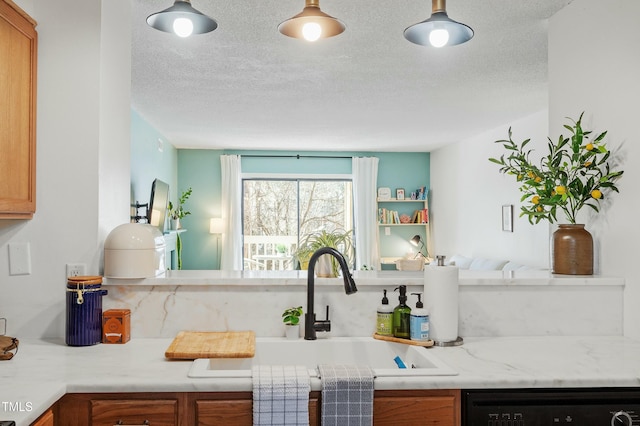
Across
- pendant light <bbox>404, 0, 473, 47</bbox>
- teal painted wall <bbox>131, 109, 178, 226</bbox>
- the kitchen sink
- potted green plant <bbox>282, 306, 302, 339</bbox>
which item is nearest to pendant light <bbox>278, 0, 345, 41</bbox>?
pendant light <bbox>404, 0, 473, 47</bbox>

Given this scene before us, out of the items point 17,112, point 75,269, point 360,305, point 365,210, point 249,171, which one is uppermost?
point 249,171

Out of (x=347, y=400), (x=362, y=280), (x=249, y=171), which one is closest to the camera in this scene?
(x=347, y=400)

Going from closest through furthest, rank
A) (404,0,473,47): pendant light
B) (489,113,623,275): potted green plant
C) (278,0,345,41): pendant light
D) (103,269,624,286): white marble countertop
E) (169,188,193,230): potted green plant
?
1. (278,0,345,41): pendant light
2. (404,0,473,47): pendant light
3. (103,269,624,286): white marble countertop
4. (489,113,623,275): potted green plant
5. (169,188,193,230): potted green plant

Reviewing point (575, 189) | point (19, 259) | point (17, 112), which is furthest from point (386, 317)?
point (17, 112)

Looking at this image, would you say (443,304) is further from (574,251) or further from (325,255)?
(574,251)

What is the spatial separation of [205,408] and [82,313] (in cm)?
68

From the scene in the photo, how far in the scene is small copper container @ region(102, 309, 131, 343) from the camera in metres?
2.05

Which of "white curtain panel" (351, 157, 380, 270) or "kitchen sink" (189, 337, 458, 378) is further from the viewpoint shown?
"white curtain panel" (351, 157, 380, 270)

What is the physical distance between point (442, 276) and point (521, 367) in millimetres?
433

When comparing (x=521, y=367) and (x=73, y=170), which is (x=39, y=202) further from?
(x=521, y=367)

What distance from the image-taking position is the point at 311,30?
1871 millimetres

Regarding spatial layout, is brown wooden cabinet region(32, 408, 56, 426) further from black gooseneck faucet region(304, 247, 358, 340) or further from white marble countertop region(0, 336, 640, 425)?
black gooseneck faucet region(304, 247, 358, 340)

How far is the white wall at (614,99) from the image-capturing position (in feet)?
7.13

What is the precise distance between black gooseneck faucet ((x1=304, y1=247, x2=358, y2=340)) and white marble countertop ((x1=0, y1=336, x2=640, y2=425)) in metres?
0.38
